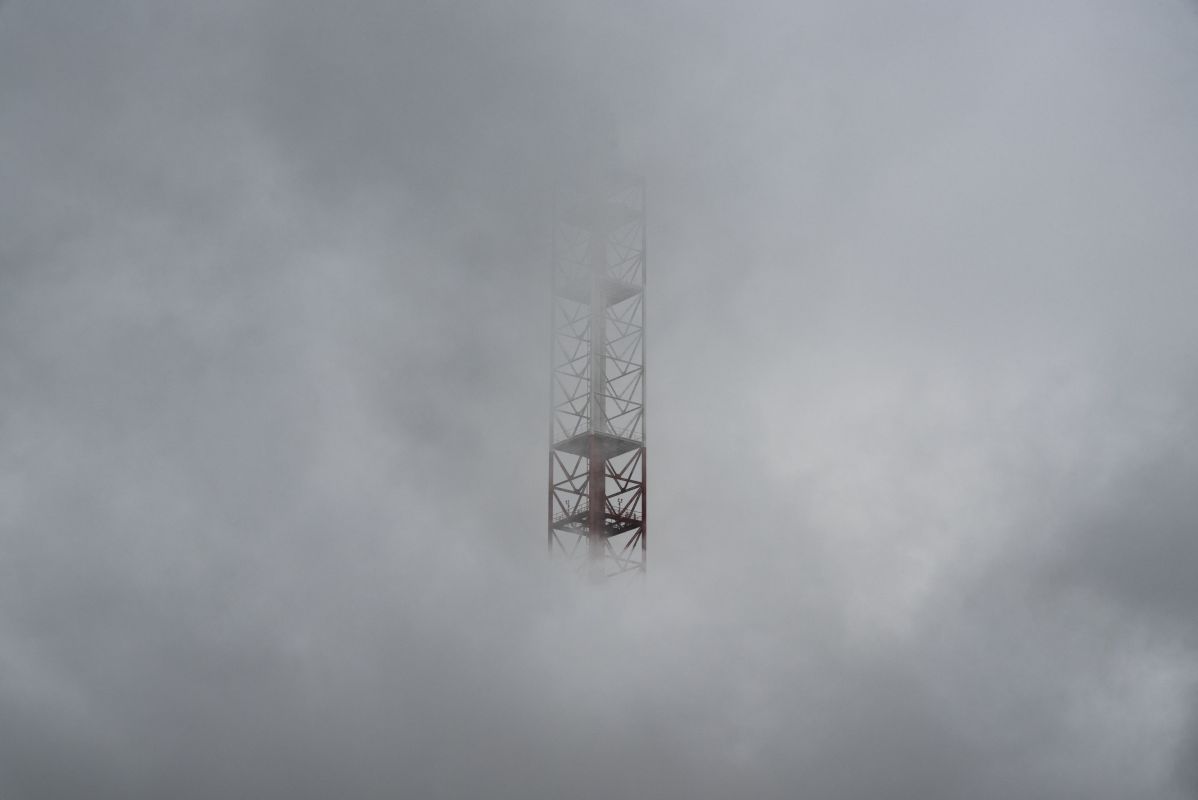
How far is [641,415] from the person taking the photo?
3996 inches

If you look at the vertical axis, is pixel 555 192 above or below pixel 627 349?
above

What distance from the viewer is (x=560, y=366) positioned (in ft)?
335

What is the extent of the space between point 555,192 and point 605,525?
18.0 m

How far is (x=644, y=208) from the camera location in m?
103

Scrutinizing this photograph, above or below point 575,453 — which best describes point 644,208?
above

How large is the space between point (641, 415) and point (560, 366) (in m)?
5.01

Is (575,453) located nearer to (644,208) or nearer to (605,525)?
(605,525)

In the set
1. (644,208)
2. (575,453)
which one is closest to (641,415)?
(575,453)

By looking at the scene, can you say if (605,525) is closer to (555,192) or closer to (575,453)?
(575,453)

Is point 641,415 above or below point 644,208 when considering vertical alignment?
below

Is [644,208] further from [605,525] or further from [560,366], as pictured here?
[605,525]

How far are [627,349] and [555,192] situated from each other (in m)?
9.39

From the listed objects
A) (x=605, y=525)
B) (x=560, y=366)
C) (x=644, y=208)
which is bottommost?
(x=605, y=525)

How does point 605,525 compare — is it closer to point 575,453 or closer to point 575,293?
point 575,453
